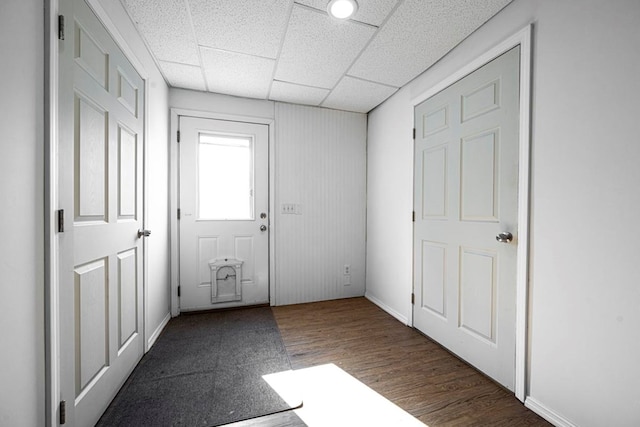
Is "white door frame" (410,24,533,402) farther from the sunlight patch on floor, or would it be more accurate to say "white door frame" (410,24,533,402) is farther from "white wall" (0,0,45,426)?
"white wall" (0,0,45,426)

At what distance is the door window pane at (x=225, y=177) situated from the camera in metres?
2.85

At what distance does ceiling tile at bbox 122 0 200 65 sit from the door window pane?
0.87m

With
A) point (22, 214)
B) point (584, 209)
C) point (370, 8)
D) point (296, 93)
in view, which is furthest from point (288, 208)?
point (584, 209)

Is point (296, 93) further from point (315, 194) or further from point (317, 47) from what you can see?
point (315, 194)

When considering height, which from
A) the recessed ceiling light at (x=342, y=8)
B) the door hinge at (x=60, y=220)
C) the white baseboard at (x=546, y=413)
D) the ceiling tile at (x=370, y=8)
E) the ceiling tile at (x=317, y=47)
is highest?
the ceiling tile at (x=370, y=8)

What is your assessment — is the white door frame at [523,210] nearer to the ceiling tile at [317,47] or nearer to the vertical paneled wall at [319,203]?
the ceiling tile at [317,47]

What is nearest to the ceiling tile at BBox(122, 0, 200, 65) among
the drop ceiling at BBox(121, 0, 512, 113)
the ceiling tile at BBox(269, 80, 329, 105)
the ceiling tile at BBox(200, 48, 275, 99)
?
the drop ceiling at BBox(121, 0, 512, 113)

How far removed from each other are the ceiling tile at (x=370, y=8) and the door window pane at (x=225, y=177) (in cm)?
165

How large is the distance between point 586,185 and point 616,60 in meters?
0.55

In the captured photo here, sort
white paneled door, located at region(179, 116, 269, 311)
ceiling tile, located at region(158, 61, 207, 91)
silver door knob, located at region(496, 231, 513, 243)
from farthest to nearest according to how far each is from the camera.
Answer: white paneled door, located at region(179, 116, 269, 311), ceiling tile, located at region(158, 61, 207, 91), silver door knob, located at region(496, 231, 513, 243)

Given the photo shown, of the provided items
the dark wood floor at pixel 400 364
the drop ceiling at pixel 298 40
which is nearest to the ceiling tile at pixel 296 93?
the drop ceiling at pixel 298 40

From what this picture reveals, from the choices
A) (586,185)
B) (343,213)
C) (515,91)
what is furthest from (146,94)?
(586,185)

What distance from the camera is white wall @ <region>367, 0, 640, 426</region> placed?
108 centimetres

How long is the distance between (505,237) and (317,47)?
1909 millimetres
